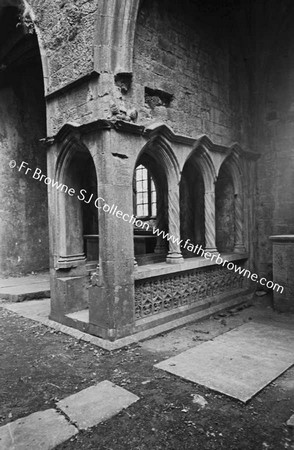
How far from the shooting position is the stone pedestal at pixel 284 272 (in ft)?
17.7

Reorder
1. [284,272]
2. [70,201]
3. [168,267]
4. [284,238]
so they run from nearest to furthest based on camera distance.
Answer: [168,267] < [70,201] < [284,238] < [284,272]

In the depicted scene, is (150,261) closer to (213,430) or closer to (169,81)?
(169,81)

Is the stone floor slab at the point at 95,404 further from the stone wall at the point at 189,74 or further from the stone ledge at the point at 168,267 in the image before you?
the stone wall at the point at 189,74

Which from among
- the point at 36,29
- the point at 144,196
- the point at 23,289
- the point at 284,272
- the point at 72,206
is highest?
the point at 36,29

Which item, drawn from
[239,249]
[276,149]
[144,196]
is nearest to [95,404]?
[239,249]

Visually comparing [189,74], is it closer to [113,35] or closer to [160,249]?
[113,35]

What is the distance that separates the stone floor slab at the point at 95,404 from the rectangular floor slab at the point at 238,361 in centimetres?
64

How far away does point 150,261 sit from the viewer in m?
5.71

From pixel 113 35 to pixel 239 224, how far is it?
393cm

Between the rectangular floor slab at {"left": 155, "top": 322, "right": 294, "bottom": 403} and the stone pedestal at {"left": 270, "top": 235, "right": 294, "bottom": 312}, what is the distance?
109 cm

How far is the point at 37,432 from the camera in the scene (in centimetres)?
229

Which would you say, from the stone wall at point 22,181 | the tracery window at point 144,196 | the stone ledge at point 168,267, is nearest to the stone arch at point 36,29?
the stone ledge at point 168,267

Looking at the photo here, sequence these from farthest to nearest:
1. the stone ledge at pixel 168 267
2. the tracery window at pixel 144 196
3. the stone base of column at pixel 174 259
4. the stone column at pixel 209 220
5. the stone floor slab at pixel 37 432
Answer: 1. the tracery window at pixel 144 196
2. the stone column at pixel 209 220
3. the stone base of column at pixel 174 259
4. the stone ledge at pixel 168 267
5. the stone floor slab at pixel 37 432

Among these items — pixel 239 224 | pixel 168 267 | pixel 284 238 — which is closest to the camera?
pixel 168 267
